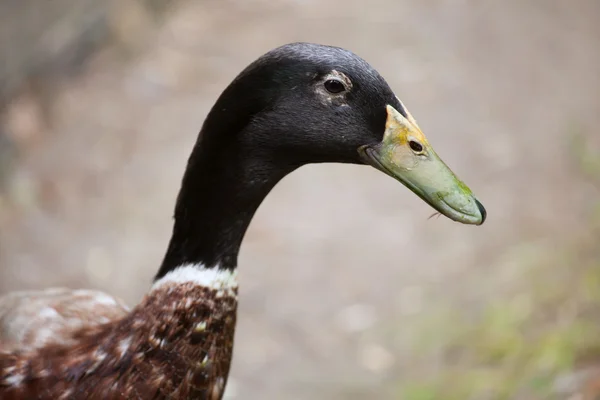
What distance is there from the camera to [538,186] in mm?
4578

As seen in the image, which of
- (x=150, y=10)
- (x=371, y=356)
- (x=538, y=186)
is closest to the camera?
(x=371, y=356)

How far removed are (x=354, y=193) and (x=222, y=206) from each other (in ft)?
9.18

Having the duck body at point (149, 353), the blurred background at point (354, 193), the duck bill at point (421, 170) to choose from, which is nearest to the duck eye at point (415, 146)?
the duck bill at point (421, 170)

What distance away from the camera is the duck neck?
6.05ft

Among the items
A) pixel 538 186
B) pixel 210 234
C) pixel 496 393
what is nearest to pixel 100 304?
pixel 210 234

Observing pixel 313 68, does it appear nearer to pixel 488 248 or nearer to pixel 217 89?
pixel 488 248

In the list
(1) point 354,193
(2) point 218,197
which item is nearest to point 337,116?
(2) point 218,197

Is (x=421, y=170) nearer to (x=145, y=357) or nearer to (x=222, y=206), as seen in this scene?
(x=222, y=206)

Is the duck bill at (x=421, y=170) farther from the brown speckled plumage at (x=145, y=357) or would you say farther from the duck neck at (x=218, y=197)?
the brown speckled plumage at (x=145, y=357)

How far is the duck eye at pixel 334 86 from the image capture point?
174cm

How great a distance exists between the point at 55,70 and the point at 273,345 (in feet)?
7.91

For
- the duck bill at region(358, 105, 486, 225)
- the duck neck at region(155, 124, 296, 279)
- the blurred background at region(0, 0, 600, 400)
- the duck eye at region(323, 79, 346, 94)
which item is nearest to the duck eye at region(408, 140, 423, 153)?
the duck bill at region(358, 105, 486, 225)

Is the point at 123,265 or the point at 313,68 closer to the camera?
the point at 313,68

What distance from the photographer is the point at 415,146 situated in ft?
5.82
